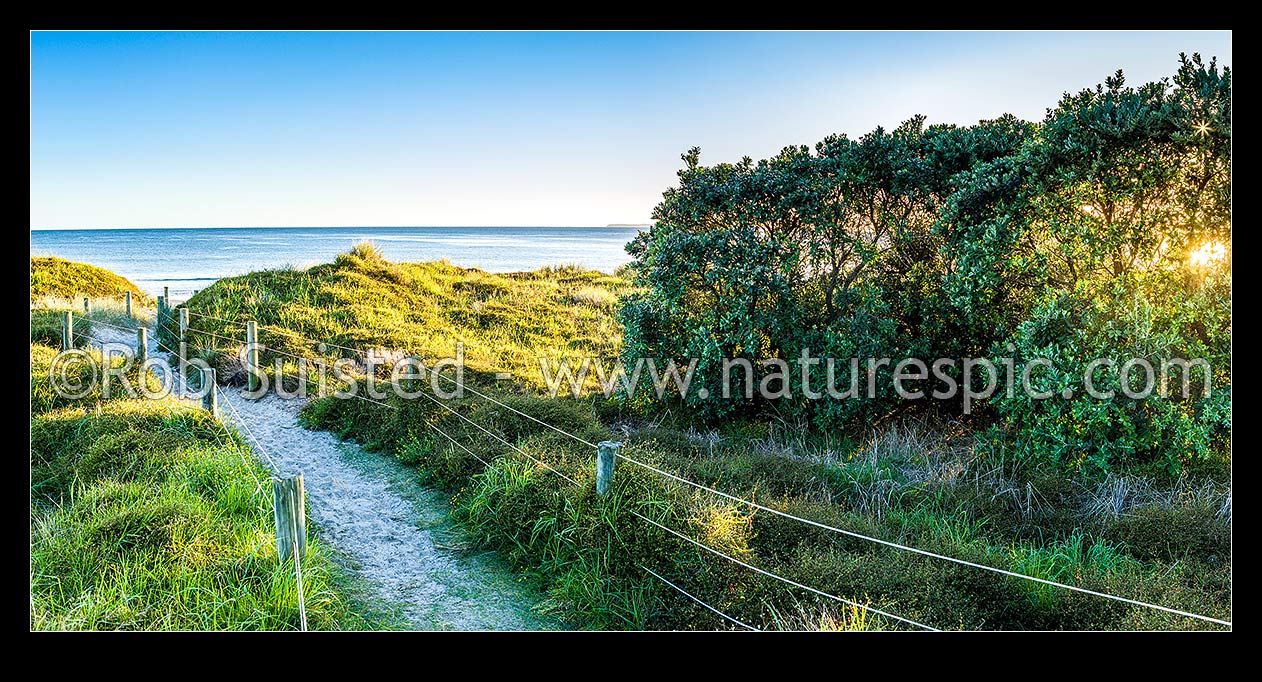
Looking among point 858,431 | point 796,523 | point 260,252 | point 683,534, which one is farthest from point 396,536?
point 260,252

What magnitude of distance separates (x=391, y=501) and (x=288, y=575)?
2.33m

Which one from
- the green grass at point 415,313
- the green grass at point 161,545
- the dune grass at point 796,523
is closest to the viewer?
the green grass at point 161,545

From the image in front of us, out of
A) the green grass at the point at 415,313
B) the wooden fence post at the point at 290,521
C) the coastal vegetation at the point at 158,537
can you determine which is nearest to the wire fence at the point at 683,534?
the green grass at the point at 415,313

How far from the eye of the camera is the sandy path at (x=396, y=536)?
5.18m

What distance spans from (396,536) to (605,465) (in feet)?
7.05

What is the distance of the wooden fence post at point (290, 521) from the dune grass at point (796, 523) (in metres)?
1.53

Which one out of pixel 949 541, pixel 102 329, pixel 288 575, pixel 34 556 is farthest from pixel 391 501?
pixel 102 329

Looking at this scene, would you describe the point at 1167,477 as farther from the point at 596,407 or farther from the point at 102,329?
the point at 102,329

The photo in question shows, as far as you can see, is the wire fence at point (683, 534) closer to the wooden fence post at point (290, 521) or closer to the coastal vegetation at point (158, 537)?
the coastal vegetation at point (158, 537)

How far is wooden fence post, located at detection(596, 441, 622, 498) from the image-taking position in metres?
5.72

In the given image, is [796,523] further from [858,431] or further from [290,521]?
[290,521]

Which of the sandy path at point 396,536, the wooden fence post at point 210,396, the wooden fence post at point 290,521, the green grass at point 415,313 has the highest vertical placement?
the green grass at point 415,313

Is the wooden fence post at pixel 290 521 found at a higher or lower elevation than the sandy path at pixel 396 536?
higher

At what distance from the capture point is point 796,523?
5.83 meters
